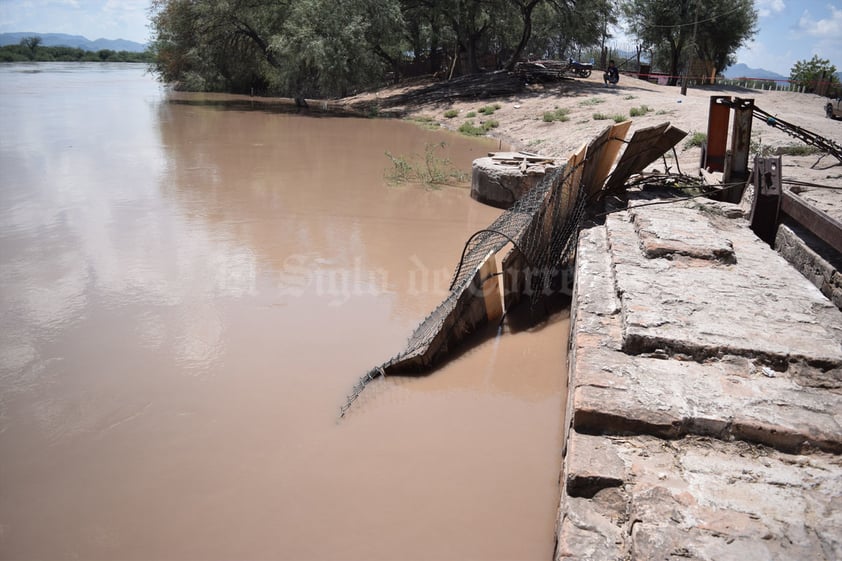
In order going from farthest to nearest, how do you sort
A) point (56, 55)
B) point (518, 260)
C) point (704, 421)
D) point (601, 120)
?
point (56, 55), point (601, 120), point (518, 260), point (704, 421)

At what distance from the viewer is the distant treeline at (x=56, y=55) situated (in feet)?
253

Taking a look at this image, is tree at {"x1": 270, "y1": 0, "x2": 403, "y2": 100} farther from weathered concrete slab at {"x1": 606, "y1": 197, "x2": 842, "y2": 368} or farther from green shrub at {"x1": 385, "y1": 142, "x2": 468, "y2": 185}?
weathered concrete slab at {"x1": 606, "y1": 197, "x2": 842, "y2": 368}

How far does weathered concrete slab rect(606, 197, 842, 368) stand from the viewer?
3.47 metres

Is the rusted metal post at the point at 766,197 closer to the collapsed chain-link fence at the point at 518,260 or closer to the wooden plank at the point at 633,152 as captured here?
the wooden plank at the point at 633,152

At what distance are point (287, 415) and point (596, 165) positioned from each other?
4623mm

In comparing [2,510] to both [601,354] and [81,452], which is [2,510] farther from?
[601,354]

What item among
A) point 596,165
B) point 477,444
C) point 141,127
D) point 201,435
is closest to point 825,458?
point 477,444

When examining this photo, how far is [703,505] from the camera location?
2525mm

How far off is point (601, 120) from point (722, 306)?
40.8 feet

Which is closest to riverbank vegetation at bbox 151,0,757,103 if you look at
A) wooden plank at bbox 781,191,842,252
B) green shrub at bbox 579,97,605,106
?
green shrub at bbox 579,97,605,106

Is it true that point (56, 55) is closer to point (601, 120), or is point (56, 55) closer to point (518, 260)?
point (601, 120)

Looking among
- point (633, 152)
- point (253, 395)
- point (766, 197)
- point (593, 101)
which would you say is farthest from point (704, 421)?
point (593, 101)

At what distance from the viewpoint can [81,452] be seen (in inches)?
141

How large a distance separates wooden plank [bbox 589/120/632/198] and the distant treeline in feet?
261
